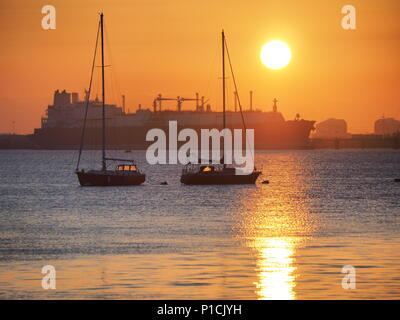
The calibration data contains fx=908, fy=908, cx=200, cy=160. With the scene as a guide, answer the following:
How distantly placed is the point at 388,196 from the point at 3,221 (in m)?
29.8

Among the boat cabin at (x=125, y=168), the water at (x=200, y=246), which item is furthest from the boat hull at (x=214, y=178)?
the water at (x=200, y=246)

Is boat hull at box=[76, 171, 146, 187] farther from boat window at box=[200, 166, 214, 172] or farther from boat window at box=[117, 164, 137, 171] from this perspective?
boat window at box=[200, 166, 214, 172]

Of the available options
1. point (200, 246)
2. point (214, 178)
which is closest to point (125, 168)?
point (214, 178)

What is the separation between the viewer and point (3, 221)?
1694 inches

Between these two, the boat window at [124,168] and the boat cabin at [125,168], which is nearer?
the boat cabin at [125,168]

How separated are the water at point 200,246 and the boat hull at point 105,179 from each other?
642 cm

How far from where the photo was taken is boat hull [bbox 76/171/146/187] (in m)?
66.9

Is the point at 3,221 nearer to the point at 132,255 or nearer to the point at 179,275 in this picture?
the point at 132,255

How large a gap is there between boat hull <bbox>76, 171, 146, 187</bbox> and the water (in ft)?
21.1

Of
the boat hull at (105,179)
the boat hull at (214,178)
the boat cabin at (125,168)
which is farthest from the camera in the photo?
the boat cabin at (125,168)

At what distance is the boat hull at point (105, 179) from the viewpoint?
66.9m

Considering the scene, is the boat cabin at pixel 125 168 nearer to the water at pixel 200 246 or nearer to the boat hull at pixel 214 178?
the boat hull at pixel 214 178

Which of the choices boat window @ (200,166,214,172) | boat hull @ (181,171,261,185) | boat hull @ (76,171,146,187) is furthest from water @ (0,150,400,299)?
boat window @ (200,166,214,172)
